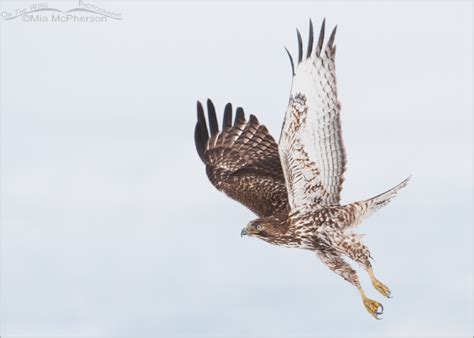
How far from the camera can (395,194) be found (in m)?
15.4

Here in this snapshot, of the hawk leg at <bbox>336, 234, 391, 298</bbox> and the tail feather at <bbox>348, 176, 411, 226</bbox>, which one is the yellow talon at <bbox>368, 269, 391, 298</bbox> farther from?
the tail feather at <bbox>348, 176, 411, 226</bbox>

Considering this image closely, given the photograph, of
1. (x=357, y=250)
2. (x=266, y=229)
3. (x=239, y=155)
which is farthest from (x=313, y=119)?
(x=239, y=155)

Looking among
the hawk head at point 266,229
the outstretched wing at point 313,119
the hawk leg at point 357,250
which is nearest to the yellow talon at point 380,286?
the hawk leg at point 357,250

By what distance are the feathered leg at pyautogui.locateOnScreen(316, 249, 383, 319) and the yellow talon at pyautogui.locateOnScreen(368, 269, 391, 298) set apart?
1.44 feet

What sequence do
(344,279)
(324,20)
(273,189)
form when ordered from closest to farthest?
(324,20) → (344,279) → (273,189)

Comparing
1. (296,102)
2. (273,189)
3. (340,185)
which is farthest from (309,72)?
(273,189)

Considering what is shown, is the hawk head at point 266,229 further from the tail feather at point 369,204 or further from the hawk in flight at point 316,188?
the tail feather at point 369,204

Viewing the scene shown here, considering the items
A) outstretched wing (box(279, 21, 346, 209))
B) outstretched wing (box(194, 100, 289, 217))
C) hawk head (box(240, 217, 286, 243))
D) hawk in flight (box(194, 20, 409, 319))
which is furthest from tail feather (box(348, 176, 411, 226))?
outstretched wing (box(194, 100, 289, 217))

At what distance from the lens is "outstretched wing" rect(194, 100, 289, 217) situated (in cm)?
1739

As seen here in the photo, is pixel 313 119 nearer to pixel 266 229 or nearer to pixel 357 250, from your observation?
pixel 266 229

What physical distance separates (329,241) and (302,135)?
1.46 m

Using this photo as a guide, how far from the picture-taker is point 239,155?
60.0 feet

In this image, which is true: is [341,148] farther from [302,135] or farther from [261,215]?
[261,215]

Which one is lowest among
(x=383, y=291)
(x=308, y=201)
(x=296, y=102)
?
(x=383, y=291)
